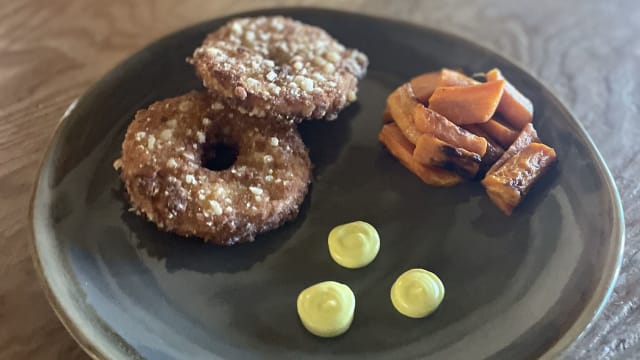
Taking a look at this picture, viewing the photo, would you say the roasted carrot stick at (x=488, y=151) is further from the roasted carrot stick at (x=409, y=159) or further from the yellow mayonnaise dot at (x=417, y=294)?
the yellow mayonnaise dot at (x=417, y=294)

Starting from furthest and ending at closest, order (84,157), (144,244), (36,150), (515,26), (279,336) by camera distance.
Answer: (515,26)
(36,150)
(84,157)
(144,244)
(279,336)

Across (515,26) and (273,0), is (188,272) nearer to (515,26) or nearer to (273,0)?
(273,0)

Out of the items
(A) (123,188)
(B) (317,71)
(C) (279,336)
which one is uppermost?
(B) (317,71)

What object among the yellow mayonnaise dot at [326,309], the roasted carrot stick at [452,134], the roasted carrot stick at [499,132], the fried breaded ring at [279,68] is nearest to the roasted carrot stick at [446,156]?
the roasted carrot stick at [452,134]

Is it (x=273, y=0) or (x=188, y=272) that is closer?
(x=188, y=272)

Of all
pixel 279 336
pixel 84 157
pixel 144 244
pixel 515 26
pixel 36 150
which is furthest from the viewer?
pixel 515 26

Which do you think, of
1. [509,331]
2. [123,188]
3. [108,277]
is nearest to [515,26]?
[509,331]

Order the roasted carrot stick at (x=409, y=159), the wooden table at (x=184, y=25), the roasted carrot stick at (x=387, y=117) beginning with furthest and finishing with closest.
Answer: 1. the roasted carrot stick at (x=387, y=117)
2. the roasted carrot stick at (x=409, y=159)
3. the wooden table at (x=184, y=25)
